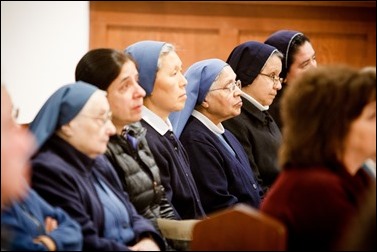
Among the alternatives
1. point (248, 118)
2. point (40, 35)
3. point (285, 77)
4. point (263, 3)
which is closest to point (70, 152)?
point (248, 118)

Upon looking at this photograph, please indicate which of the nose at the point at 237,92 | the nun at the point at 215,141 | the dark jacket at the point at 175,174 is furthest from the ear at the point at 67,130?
the nose at the point at 237,92

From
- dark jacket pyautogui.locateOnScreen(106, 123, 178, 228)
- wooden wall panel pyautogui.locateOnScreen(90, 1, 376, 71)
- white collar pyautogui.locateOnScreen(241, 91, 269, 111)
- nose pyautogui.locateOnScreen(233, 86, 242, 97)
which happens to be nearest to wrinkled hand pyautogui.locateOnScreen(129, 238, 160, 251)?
dark jacket pyautogui.locateOnScreen(106, 123, 178, 228)

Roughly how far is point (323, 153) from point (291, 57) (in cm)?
270

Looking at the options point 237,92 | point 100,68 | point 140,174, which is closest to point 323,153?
point 140,174

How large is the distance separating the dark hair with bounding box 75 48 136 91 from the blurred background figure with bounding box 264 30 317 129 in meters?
1.90

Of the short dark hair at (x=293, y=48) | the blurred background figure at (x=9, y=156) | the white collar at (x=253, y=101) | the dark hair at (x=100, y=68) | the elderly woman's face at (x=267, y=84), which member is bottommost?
the white collar at (x=253, y=101)

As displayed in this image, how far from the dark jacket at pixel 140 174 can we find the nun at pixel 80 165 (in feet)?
0.70

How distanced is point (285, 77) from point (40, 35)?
2085 mm

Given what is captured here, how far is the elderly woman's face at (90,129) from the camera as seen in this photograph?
3.10 metres

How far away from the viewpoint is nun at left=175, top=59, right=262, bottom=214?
4.21m

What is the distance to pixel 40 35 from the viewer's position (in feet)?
21.3

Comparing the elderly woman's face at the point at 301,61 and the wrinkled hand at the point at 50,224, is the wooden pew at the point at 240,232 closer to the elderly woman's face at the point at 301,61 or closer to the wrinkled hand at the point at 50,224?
the wrinkled hand at the point at 50,224

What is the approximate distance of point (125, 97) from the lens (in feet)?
11.6

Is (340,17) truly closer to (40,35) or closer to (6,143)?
(40,35)
